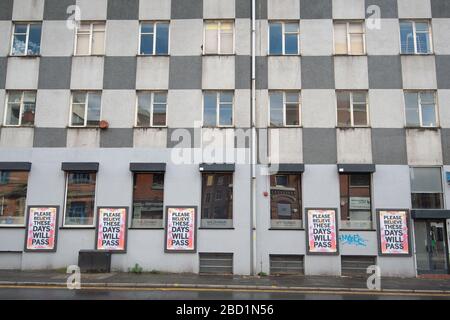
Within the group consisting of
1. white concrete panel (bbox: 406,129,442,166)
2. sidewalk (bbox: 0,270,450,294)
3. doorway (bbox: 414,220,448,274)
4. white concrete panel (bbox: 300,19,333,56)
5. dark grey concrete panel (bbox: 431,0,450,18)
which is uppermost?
dark grey concrete panel (bbox: 431,0,450,18)

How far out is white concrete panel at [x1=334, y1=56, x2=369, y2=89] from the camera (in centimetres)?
1688

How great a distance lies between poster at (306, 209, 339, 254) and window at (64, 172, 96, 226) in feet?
29.7

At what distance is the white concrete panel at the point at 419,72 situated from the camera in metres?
16.8

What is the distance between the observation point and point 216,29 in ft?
57.7

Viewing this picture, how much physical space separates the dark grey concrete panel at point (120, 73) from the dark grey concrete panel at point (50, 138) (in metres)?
2.77

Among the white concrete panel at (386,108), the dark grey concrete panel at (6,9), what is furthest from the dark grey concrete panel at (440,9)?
the dark grey concrete panel at (6,9)

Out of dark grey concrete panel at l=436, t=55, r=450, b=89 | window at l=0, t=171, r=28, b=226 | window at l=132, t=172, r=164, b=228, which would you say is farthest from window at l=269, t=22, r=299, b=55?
window at l=0, t=171, r=28, b=226

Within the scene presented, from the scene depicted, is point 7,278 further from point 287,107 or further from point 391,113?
point 391,113

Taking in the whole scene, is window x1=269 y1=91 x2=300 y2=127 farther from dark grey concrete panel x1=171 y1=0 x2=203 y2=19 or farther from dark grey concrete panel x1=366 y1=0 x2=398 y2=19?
dark grey concrete panel x1=366 y1=0 x2=398 y2=19

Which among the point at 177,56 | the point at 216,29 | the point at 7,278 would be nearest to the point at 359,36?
the point at 216,29

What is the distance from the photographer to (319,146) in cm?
1645

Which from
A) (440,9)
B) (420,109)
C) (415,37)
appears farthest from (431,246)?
(440,9)

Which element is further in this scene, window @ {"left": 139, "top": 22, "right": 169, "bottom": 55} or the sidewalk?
window @ {"left": 139, "top": 22, "right": 169, "bottom": 55}

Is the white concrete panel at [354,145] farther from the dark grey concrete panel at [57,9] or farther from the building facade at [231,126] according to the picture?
the dark grey concrete panel at [57,9]
